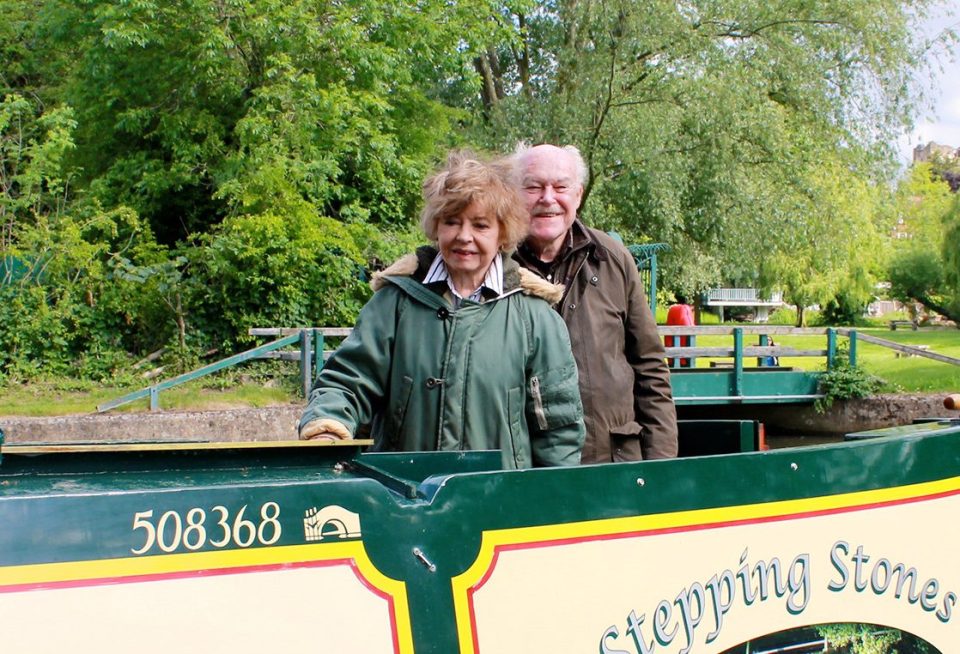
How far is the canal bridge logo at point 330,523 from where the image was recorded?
6.22 feet

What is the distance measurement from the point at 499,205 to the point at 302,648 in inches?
47.7

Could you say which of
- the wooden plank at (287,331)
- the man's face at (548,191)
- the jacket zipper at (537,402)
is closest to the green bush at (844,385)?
the wooden plank at (287,331)

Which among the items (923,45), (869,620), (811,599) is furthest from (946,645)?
(923,45)

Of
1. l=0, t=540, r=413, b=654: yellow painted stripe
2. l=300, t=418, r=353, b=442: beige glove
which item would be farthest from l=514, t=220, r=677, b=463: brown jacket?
l=0, t=540, r=413, b=654: yellow painted stripe

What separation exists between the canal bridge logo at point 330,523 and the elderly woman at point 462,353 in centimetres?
56

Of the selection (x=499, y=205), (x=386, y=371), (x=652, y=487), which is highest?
(x=499, y=205)

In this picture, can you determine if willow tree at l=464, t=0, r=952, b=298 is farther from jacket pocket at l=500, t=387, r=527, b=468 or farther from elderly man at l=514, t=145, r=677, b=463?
jacket pocket at l=500, t=387, r=527, b=468

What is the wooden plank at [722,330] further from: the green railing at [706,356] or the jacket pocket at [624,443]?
the jacket pocket at [624,443]

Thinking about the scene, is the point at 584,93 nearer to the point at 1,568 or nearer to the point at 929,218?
the point at 1,568

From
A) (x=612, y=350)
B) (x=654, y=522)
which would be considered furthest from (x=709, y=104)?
(x=654, y=522)

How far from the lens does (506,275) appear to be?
2691 mm

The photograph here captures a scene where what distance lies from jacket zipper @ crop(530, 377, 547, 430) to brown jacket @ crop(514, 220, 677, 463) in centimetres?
52

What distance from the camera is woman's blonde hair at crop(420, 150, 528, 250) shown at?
2596 millimetres

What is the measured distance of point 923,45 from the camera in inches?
698
